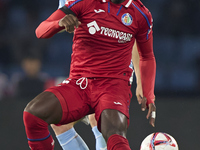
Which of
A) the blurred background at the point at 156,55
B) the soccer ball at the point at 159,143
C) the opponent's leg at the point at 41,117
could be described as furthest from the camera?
the blurred background at the point at 156,55

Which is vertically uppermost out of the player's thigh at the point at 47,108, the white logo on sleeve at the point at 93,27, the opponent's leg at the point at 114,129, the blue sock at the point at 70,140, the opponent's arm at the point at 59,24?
the opponent's arm at the point at 59,24

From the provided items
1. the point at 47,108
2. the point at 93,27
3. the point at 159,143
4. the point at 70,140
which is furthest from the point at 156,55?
the point at 47,108

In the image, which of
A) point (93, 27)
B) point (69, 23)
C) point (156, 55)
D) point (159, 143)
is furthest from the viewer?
point (156, 55)

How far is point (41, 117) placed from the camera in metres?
2.17

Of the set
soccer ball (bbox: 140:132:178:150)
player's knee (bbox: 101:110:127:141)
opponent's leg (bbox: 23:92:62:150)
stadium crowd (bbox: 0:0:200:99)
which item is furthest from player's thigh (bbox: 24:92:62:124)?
stadium crowd (bbox: 0:0:200:99)

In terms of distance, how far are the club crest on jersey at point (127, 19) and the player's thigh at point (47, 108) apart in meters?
0.66

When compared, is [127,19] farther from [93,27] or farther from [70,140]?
[70,140]

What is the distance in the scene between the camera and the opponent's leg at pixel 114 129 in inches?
81.7

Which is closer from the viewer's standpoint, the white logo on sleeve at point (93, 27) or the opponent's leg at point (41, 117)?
the opponent's leg at point (41, 117)

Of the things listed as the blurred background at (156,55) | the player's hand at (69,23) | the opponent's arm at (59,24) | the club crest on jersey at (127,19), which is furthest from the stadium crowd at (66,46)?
the player's hand at (69,23)

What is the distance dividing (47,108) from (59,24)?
47 centimetres

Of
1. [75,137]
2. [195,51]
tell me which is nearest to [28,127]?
[75,137]

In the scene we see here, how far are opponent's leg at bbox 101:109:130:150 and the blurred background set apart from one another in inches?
69.2

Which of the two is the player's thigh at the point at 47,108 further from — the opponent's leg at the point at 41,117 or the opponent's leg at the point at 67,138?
the opponent's leg at the point at 67,138
